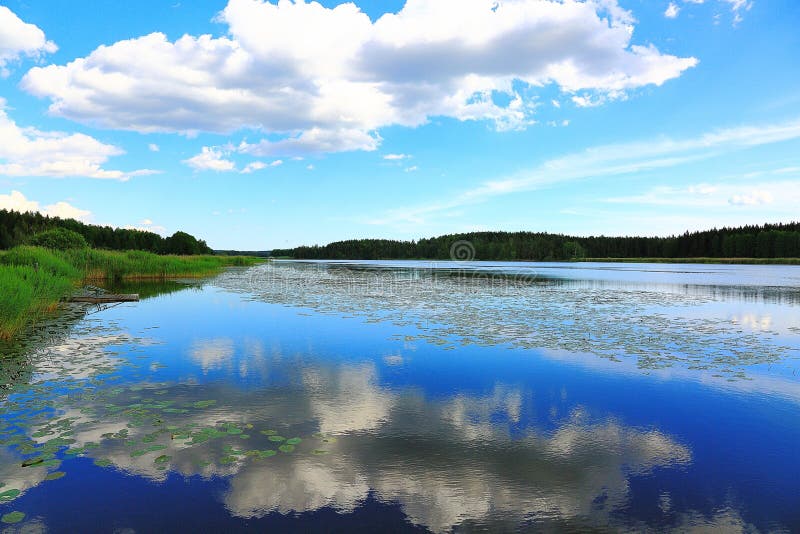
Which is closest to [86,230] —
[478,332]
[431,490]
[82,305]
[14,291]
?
[82,305]

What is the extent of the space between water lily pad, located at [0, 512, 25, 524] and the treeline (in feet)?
307

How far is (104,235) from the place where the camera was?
421 ft

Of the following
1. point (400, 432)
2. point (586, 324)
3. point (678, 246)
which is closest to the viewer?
point (400, 432)

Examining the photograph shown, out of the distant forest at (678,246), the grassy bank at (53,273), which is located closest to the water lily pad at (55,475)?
the grassy bank at (53,273)

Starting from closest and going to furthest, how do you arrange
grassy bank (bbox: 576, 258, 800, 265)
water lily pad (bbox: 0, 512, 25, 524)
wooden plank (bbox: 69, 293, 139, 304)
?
water lily pad (bbox: 0, 512, 25, 524) < wooden plank (bbox: 69, 293, 139, 304) < grassy bank (bbox: 576, 258, 800, 265)

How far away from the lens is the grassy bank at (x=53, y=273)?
14922mm

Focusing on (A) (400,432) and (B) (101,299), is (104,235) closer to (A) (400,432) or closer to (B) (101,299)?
(B) (101,299)

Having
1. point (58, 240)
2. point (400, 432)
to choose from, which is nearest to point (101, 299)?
point (58, 240)

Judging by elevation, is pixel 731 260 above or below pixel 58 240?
below

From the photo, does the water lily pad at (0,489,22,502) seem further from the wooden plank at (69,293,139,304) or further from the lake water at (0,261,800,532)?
the wooden plank at (69,293,139,304)

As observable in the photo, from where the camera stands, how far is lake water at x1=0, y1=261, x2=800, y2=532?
5199mm

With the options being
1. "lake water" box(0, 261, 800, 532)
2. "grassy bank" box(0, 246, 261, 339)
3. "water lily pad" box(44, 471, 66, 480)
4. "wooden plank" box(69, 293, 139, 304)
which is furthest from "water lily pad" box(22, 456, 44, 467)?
"wooden plank" box(69, 293, 139, 304)

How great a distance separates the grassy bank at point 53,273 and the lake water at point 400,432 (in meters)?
1.49

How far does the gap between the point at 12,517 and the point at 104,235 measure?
145741mm
